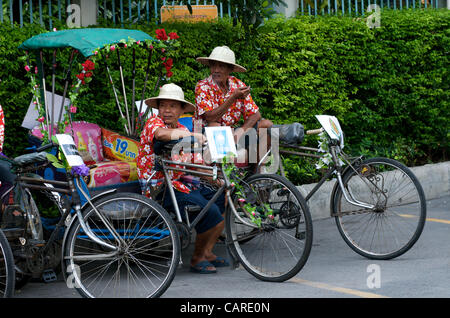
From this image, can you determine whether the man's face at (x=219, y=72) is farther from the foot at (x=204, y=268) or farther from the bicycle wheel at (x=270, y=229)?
the foot at (x=204, y=268)

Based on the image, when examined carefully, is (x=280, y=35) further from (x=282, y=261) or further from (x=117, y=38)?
(x=282, y=261)

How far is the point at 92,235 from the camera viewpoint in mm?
4742

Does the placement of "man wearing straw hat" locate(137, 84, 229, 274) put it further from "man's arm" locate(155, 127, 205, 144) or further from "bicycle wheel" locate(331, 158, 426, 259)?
"bicycle wheel" locate(331, 158, 426, 259)

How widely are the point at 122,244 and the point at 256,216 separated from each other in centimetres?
112

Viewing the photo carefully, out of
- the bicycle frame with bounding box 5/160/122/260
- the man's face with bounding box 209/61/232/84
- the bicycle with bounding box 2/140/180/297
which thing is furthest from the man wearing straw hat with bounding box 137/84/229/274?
the bicycle frame with bounding box 5/160/122/260

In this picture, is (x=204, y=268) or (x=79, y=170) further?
(x=204, y=268)

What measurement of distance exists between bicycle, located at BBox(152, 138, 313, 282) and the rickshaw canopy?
3.57 feet

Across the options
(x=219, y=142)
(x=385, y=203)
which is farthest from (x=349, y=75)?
(x=219, y=142)

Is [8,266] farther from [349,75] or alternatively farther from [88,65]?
[349,75]

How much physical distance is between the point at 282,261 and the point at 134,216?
1334mm

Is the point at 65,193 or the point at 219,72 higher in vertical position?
the point at 219,72

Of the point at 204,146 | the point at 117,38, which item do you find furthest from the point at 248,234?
the point at 117,38

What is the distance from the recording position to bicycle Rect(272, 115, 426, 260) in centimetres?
605

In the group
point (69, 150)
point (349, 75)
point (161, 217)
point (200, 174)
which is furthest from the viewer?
point (349, 75)
